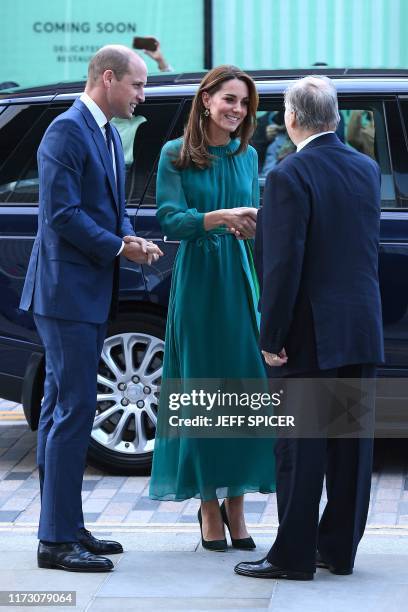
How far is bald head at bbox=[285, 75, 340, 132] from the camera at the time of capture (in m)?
5.03

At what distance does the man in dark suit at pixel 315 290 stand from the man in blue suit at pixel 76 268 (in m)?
0.60

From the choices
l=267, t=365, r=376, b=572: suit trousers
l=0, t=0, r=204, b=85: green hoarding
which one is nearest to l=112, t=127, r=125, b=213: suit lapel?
l=267, t=365, r=376, b=572: suit trousers

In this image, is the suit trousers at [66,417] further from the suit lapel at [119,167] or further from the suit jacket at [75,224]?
the suit lapel at [119,167]

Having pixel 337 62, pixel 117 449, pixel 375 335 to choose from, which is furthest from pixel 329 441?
pixel 337 62

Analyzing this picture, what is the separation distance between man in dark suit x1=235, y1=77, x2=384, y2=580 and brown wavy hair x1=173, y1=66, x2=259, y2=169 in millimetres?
526

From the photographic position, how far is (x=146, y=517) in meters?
6.47

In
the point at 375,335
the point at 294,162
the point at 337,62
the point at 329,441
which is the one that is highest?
the point at 337,62

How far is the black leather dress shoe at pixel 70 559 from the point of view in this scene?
5.38m

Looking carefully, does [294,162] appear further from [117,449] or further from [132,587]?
[117,449]

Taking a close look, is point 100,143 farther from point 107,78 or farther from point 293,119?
point 293,119

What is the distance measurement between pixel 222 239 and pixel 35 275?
2.42 feet

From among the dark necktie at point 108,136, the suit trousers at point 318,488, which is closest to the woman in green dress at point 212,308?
the dark necktie at point 108,136

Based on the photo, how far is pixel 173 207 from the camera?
18.4 feet

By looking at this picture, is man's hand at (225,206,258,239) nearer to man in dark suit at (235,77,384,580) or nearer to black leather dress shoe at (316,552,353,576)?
man in dark suit at (235,77,384,580)
